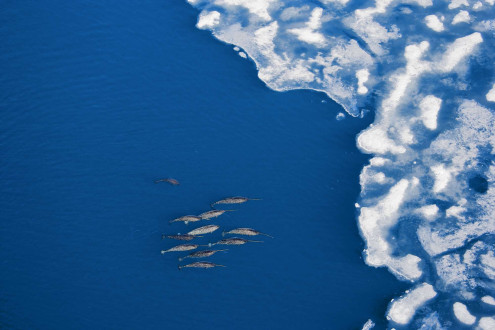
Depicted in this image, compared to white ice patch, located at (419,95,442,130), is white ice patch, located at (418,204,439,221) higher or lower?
lower

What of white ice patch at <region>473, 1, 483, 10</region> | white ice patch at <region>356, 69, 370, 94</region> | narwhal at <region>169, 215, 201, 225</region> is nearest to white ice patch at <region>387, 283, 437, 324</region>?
narwhal at <region>169, 215, 201, 225</region>

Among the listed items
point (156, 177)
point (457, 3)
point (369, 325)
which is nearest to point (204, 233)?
point (156, 177)

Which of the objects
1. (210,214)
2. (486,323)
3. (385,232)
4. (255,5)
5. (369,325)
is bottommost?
(486,323)

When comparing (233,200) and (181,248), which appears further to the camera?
(233,200)

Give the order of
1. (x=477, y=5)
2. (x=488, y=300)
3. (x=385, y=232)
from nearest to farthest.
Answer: (x=488, y=300), (x=385, y=232), (x=477, y=5)

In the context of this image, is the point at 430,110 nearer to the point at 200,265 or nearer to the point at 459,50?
the point at 459,50

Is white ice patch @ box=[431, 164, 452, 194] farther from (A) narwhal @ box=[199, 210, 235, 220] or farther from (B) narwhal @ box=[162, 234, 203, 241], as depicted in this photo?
(B) narwhal @ box=[162, 234, 203, 241]
